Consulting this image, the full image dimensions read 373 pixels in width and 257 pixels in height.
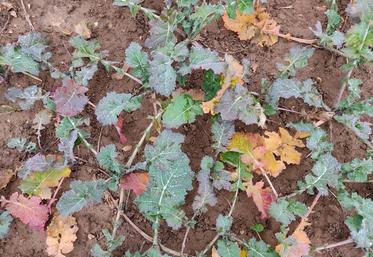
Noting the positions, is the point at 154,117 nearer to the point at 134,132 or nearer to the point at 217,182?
the point at 134,132

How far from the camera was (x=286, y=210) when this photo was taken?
322 centimetres

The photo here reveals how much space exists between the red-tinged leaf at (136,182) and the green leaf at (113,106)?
1.13 ft

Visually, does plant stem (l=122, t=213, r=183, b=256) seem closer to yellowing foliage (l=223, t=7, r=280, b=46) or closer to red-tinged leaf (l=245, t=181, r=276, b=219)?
red-tinged leaf (l=245, t=181, r=276, b=219)

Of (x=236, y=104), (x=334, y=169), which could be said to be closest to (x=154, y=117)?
(x=236, y=104)

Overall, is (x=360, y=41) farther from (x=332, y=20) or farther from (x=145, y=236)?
(x=145, y=236)

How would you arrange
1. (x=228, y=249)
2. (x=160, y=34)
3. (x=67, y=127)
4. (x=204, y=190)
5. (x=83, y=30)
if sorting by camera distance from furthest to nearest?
(x=83, y=30) < (x=160, y=34) < (x=67, y=127) < (x=204, y=190) < (x=228, y=249)

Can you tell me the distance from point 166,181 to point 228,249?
53cm

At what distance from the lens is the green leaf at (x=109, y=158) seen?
323cm

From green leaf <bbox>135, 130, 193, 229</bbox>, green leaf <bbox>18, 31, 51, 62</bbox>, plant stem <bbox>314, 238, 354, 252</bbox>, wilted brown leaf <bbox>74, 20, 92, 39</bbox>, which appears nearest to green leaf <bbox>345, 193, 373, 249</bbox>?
plant stem <bbox>314, 238, 354, 252</bbox>

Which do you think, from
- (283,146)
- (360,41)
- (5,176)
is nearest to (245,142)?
(283,146)

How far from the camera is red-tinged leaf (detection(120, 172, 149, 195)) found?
3305 millimetres

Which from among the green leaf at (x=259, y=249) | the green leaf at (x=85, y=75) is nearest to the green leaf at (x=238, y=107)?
the green leaf at (x=259, y=249)

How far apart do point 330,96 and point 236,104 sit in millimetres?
686

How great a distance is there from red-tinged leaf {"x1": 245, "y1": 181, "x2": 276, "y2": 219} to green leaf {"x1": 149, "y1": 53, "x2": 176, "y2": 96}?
2.48ft
